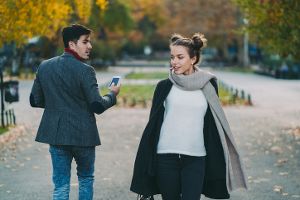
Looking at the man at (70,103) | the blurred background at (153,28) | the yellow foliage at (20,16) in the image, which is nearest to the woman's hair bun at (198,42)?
the man at (70,103)

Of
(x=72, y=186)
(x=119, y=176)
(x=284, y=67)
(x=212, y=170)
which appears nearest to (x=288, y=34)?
(x=119, y=176)

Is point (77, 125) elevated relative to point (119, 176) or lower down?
elevated

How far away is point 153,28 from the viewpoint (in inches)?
3509

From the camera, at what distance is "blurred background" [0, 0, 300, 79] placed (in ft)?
47.3

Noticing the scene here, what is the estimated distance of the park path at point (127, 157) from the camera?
8.05m

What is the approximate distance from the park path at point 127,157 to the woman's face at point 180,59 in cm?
296

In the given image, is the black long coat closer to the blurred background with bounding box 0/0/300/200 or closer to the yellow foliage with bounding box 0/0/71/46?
the blurred background with bounding box 0/0/300/200

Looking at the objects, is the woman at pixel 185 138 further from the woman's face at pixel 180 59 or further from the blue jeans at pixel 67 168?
the blue jeans at pixel 67 168

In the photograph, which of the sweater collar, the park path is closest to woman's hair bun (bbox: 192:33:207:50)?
the sweater collar

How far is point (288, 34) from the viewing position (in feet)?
47.6

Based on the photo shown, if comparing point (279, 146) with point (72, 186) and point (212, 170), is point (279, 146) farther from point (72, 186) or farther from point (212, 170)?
point (212, 170)

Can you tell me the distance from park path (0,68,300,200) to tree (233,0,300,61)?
77.4 inches

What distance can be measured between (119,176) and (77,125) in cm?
386

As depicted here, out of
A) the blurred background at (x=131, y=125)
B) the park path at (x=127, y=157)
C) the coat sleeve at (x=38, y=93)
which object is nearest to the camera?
the coat sleeve at (x=38, y=93)
